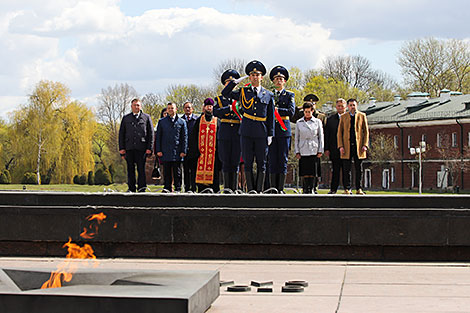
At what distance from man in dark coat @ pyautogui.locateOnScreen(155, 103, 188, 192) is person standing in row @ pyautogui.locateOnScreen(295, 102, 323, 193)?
2278 mm

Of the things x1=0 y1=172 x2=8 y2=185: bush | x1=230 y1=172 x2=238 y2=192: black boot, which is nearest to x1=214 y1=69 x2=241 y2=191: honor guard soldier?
x1=230 y1=172 x2=238 y2=192: black boot

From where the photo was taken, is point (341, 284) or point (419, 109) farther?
point (419, 109)

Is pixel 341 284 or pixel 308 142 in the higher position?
pixel 308 142

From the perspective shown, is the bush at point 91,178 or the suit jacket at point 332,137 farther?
the bush at point 91,178

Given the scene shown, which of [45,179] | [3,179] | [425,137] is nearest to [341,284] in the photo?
[45,179]

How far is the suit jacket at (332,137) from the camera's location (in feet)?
48.1

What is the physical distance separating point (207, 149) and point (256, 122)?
10.6 feet

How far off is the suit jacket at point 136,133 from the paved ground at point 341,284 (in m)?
5.08

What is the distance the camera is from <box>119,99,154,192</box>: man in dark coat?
14.3m

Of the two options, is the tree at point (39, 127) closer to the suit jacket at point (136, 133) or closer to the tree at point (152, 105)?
the tree at point (152, 105)

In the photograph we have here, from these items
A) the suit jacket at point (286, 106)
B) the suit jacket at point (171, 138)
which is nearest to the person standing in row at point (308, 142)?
the suit jacket at point (286, 106)

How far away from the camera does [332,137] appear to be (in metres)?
14.7

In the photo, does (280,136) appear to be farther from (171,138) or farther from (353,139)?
(171,138)

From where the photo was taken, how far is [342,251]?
362 inches
